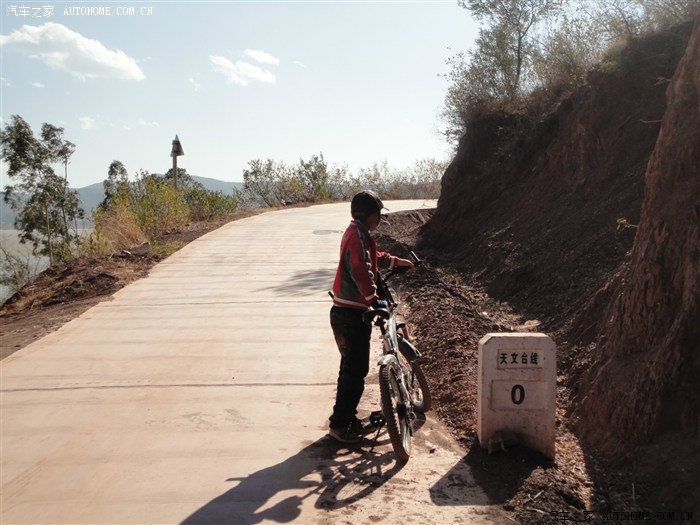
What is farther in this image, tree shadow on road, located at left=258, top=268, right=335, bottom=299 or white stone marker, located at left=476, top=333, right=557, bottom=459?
tree shadow on road, located at left=258, top=268, right=335, bottom=299

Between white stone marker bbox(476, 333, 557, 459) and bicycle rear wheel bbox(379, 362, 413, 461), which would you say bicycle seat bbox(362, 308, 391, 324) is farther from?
white stone marker bbox(476, 333, 557, 459)

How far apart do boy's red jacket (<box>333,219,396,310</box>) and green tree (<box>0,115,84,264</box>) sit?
27.6 metres

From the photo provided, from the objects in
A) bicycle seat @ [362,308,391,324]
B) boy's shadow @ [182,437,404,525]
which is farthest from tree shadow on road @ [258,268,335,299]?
Result: boy's shadow @ [182,437,404,525]

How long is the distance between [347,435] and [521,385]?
138 centimetres

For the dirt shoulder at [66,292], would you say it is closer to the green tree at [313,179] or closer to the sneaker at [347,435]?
the sneaker at [347,435]

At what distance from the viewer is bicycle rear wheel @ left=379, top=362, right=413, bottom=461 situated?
4770 mm

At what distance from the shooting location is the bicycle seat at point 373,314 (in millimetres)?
5008

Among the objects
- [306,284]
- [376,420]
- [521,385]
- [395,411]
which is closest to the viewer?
[521,385]

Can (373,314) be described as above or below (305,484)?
above

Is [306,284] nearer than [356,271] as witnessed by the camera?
No

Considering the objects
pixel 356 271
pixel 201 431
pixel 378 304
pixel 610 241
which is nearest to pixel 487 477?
pixel 378 304

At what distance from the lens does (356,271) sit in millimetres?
5078

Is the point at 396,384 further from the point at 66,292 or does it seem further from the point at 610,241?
the point at 66,292

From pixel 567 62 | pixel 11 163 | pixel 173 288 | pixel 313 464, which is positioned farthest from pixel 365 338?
pixel 11 163
